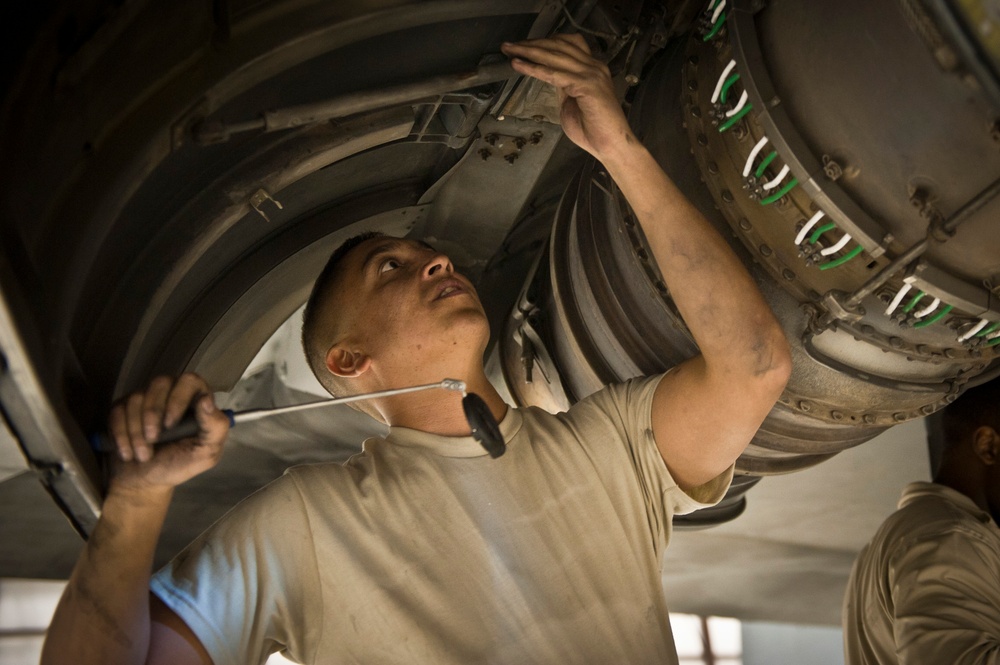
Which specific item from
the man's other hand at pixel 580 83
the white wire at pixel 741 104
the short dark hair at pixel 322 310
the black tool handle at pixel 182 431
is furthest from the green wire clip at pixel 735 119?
the black tool handle at pixel 182 431

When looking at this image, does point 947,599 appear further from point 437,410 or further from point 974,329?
point 437,410

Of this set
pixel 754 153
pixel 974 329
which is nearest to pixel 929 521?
pixel 974 329

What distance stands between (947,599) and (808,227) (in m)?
0.60

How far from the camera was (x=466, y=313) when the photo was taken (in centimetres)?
123

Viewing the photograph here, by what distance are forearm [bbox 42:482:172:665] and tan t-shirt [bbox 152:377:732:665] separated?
8 cm

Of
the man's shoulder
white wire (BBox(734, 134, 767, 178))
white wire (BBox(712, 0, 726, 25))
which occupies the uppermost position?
white wire (BBox(712, 0, 726, 25))

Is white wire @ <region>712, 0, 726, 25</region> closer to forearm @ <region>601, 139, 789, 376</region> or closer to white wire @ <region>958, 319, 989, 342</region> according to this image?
forearm @ <region>601, 139, 789, 376</region>

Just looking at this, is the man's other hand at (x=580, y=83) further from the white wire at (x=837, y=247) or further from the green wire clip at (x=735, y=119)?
the white wire at (x=837, y=247)

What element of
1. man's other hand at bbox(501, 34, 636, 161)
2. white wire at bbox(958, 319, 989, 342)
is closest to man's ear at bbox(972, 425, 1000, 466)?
white wire at bbox(958, 319, 989, 342)

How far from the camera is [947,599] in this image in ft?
4.41

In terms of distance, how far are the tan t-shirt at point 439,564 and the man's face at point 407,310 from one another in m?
0.11

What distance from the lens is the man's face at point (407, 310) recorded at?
4.05 feet

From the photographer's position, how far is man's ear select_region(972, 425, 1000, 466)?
1.67 m

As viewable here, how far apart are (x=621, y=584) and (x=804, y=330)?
0.39 metres
